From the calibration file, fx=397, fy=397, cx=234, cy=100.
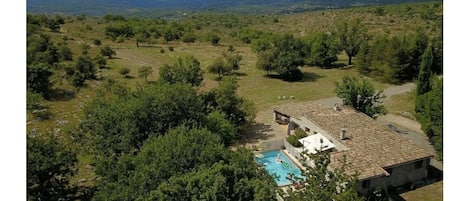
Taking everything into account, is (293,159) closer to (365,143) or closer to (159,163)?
(365,143)

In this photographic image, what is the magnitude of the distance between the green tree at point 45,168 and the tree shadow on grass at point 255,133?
14161mm

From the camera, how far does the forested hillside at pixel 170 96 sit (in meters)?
17.2

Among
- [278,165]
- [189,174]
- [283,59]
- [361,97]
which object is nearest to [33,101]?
[278,165]

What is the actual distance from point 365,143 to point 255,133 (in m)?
9.62

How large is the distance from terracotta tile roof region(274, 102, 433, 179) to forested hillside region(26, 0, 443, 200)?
3.00 metres

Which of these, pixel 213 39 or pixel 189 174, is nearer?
pixel 189 174

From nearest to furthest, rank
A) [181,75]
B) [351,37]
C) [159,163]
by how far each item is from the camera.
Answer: [159,163] < [181,75] < [351,37]

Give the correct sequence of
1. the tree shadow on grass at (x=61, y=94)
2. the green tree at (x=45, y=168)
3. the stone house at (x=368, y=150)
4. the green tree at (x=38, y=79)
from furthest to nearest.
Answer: the tree shadow on grass at (x=61, y=94) → the green tree at (x=38, y=79) → the stone house at (x=368, y=150) → the green tree at (x=45, y=168)

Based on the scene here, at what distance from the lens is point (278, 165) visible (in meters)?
27.6

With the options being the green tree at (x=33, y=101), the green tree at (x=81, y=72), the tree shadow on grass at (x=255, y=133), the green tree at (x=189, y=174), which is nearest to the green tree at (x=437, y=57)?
the tree shadow on grass at (x=255, y=133)

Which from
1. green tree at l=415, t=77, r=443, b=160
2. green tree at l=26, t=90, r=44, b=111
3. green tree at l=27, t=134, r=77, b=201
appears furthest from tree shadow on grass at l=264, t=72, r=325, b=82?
green tree at l=27, t=134, r=77, b=201

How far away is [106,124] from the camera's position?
2277 centimetres

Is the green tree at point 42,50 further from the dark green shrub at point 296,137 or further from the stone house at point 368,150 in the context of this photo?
the stone house at point 368,150

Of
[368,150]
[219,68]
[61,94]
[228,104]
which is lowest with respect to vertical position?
[368,150]
